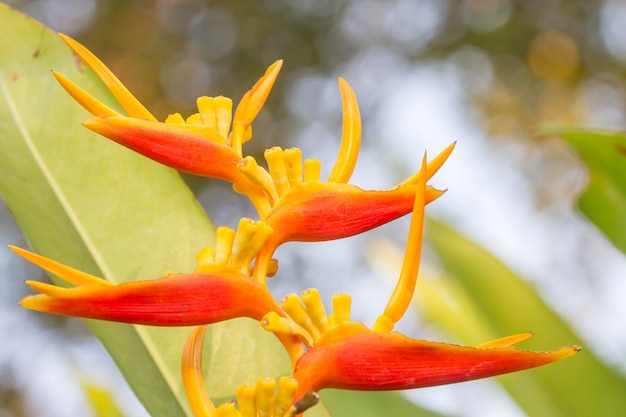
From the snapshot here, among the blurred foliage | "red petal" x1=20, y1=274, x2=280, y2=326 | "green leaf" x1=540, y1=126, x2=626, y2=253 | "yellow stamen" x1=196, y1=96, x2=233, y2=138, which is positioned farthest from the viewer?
the blurred foliage

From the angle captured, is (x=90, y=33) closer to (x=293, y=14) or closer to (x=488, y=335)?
(x=293, y=14)

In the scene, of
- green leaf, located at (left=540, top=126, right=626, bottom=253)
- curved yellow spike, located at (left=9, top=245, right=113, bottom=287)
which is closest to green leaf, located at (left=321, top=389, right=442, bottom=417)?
green leaf, located at (left=540, top=126, right=626, bottom=253)

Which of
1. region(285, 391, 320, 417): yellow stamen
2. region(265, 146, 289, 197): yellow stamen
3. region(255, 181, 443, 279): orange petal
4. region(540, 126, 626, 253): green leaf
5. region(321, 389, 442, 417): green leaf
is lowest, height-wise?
region(285, 391, 320, 417): yellow stamen

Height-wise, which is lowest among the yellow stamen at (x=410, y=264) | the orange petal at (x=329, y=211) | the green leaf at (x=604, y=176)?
the yellow stamen at (x=410, y=264)

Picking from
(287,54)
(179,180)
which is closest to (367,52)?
(287,54)

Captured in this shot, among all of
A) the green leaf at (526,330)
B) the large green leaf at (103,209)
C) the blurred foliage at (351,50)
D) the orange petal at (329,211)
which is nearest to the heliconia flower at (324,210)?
the orange petal at (329,211)

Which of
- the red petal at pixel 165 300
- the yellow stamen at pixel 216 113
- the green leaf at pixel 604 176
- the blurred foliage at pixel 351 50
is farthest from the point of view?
the blurred foliage at pixel 351 50

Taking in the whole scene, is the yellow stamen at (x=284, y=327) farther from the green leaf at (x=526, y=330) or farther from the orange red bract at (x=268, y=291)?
the green leaf at (x=526, y=330)

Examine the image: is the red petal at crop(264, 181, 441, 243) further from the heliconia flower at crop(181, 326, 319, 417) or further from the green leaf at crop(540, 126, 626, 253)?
the green leaf at crop(540, 126, 626, 253)
